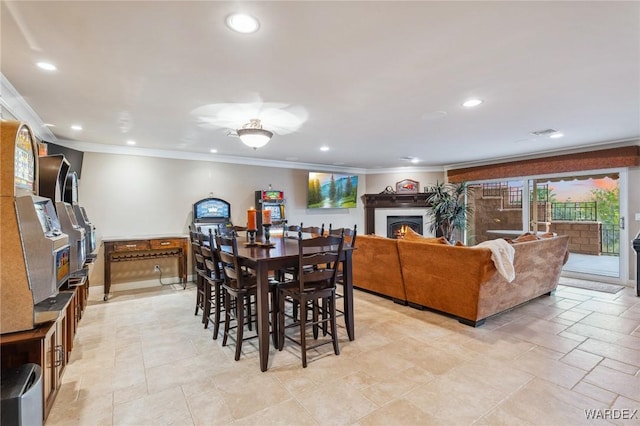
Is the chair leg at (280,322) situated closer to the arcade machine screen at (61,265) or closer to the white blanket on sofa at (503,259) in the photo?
the arcade machine screen at (61,265)

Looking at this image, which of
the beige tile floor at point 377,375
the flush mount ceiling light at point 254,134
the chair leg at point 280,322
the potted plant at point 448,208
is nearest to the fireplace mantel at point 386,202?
the potted plant at point 448,208

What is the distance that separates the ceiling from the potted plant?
3.03m

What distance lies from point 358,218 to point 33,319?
7227 millimetres

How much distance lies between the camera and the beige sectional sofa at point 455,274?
3.31m

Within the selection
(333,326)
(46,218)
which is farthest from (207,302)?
(46,218)

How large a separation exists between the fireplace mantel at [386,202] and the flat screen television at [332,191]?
20.4 inches

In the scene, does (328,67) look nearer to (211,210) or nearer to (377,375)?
(377,375)

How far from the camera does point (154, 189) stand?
5523mm

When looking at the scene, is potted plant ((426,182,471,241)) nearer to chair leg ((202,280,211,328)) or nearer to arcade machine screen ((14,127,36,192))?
chair leg ((202,280,211,328))

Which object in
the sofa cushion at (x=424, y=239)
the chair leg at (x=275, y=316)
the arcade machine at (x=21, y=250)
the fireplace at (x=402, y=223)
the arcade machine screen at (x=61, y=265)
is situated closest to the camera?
the arcade machine at (x=21, y=250)

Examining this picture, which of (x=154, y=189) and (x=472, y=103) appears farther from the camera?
(x=154, y=189)

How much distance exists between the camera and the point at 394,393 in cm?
219

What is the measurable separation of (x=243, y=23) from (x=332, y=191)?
583cm

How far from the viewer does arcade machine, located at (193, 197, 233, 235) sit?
5724mm
